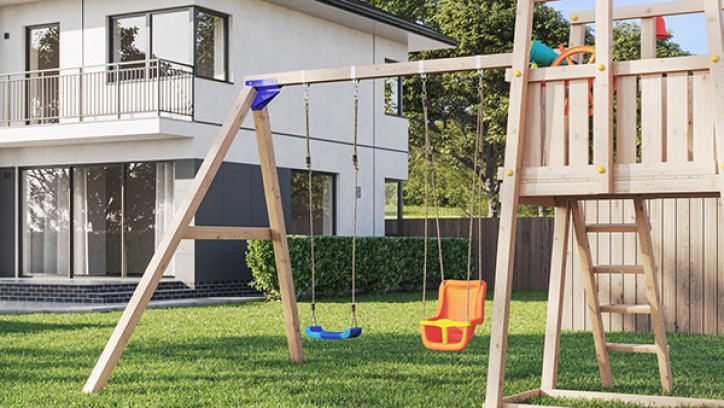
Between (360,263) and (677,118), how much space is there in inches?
513

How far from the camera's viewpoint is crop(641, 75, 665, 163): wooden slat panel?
5656 mm

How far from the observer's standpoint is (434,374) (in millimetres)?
7793

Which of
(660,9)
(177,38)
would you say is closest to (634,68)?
(660,9)

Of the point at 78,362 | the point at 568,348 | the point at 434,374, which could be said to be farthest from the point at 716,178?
the point at 78,362

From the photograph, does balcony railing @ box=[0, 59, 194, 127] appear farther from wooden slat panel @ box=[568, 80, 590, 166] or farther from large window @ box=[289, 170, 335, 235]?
wooden slat panel @ box=[568, 80, 590, 166]

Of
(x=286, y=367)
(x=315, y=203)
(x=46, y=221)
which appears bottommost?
(x=286, y=367)

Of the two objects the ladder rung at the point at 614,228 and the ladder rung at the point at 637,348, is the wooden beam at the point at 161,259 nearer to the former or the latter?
the ladder rung at the point at 614,228

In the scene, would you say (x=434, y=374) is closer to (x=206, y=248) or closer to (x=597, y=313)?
(x=597, y=313)

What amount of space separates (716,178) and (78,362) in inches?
234

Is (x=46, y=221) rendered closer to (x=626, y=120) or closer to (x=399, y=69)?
(x=399, y=69)

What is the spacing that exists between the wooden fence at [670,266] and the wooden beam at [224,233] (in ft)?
15.1

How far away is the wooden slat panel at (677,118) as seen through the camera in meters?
5.59

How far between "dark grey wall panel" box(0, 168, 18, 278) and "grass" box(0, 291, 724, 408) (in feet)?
25.6

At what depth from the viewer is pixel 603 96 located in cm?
581
